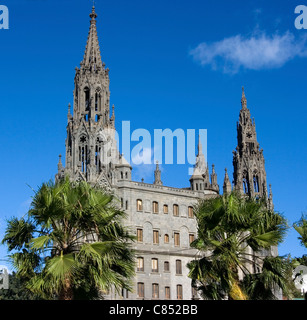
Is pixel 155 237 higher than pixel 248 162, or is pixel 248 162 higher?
pixel 248 162

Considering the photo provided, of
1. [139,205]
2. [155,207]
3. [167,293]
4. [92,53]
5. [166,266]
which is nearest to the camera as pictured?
[167,293]

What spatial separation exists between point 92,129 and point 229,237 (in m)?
45.6

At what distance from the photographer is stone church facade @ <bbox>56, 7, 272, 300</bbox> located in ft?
206

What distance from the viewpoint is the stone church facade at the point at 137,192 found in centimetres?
6281

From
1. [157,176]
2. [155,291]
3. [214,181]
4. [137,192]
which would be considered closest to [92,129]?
[137,192]

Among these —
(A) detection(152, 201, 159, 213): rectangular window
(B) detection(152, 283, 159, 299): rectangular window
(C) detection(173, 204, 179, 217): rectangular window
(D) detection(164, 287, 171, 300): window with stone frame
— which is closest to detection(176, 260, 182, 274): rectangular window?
(D) detection(164, 287, 171, 300): window with stone frame

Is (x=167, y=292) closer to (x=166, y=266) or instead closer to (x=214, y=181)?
(x=166, y=266)

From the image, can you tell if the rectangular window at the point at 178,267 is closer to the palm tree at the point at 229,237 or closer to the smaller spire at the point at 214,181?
the smaller spire at the point at 214,181

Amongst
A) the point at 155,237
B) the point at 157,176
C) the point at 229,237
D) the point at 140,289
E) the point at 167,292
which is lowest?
the point at 229,237

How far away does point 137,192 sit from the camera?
64062mm
